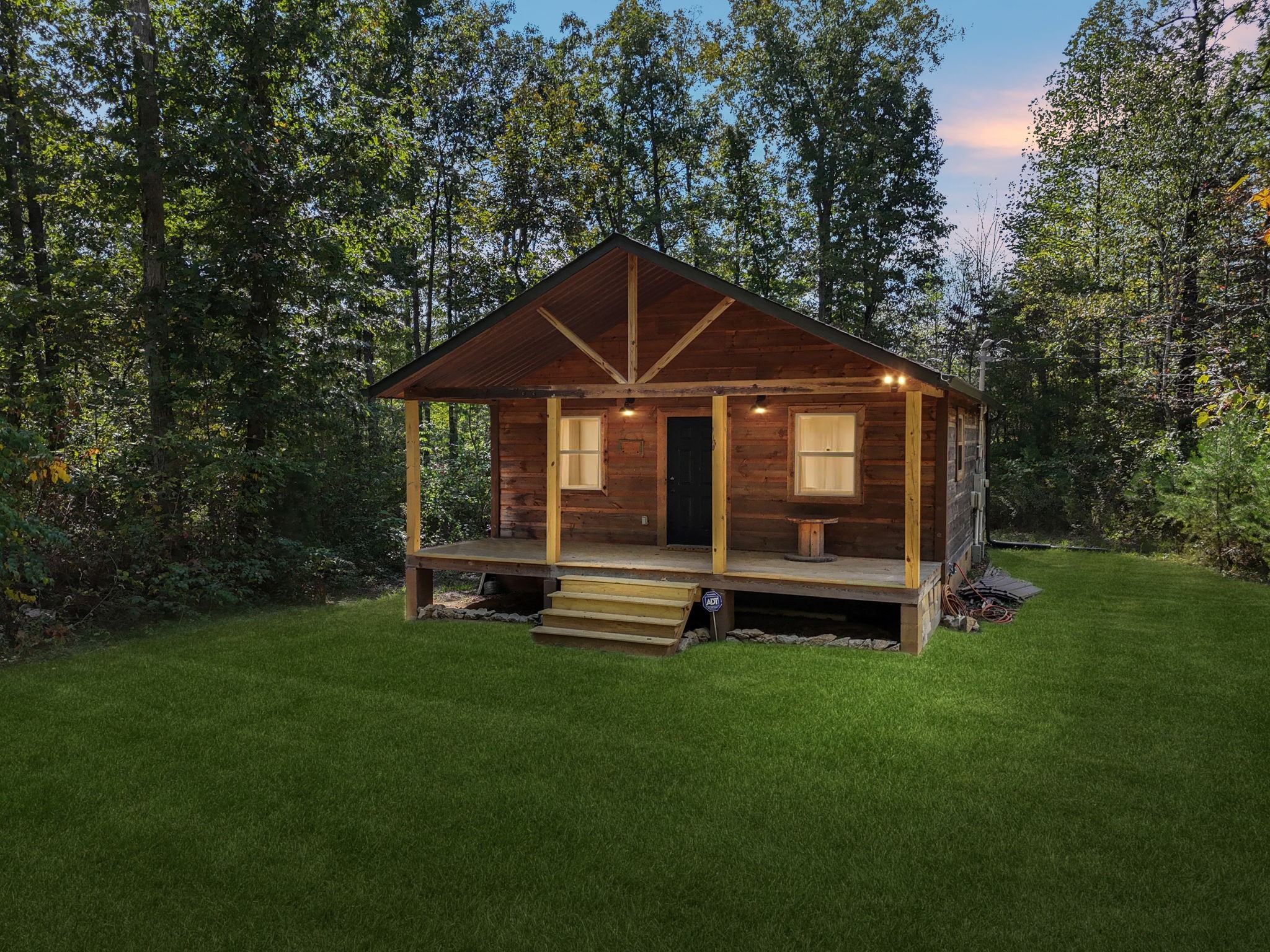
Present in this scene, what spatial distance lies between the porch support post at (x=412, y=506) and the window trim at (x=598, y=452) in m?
2.34

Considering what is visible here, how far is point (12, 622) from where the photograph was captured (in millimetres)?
8367

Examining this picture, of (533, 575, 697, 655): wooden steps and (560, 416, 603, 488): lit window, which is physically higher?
(560, 416, 603, 488): lit window

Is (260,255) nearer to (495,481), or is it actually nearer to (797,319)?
(495,481)

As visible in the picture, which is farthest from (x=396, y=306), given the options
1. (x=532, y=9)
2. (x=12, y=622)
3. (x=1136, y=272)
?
(x=1136, y=272)

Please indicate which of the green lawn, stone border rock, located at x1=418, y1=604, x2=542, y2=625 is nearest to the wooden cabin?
stone border rock, located at x1=418, y1=604, x2=542, y2=625

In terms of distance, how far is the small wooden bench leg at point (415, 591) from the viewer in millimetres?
10055

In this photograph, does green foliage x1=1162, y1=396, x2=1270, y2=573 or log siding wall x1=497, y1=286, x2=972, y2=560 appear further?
green foliage x1=1162, y1=396, x2=1270, y2=573

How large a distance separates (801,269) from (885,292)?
8.36 feet

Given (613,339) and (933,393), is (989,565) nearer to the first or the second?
(933,393)

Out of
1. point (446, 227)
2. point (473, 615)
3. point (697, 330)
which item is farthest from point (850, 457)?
point (446, 227)

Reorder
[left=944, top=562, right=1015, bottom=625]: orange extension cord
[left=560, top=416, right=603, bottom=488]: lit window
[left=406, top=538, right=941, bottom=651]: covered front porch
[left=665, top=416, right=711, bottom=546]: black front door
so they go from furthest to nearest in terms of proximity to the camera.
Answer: [left=560, top=416, right=603, bottom=488]: lit window
[left=665, top=416, right=711, bottom=546]: black front door
[left=944, top=562, right=1015, bottom=625]: orange extension cord
[left=406, top=538, right=941, bottom=651]: covered front porch

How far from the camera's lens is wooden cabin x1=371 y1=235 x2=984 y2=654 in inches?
335

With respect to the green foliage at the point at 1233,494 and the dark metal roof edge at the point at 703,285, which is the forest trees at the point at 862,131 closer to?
the green foliage at the point at 1233,494

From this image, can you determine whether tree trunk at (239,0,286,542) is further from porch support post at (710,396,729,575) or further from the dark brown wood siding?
porch support post at (710,396,729,575)
